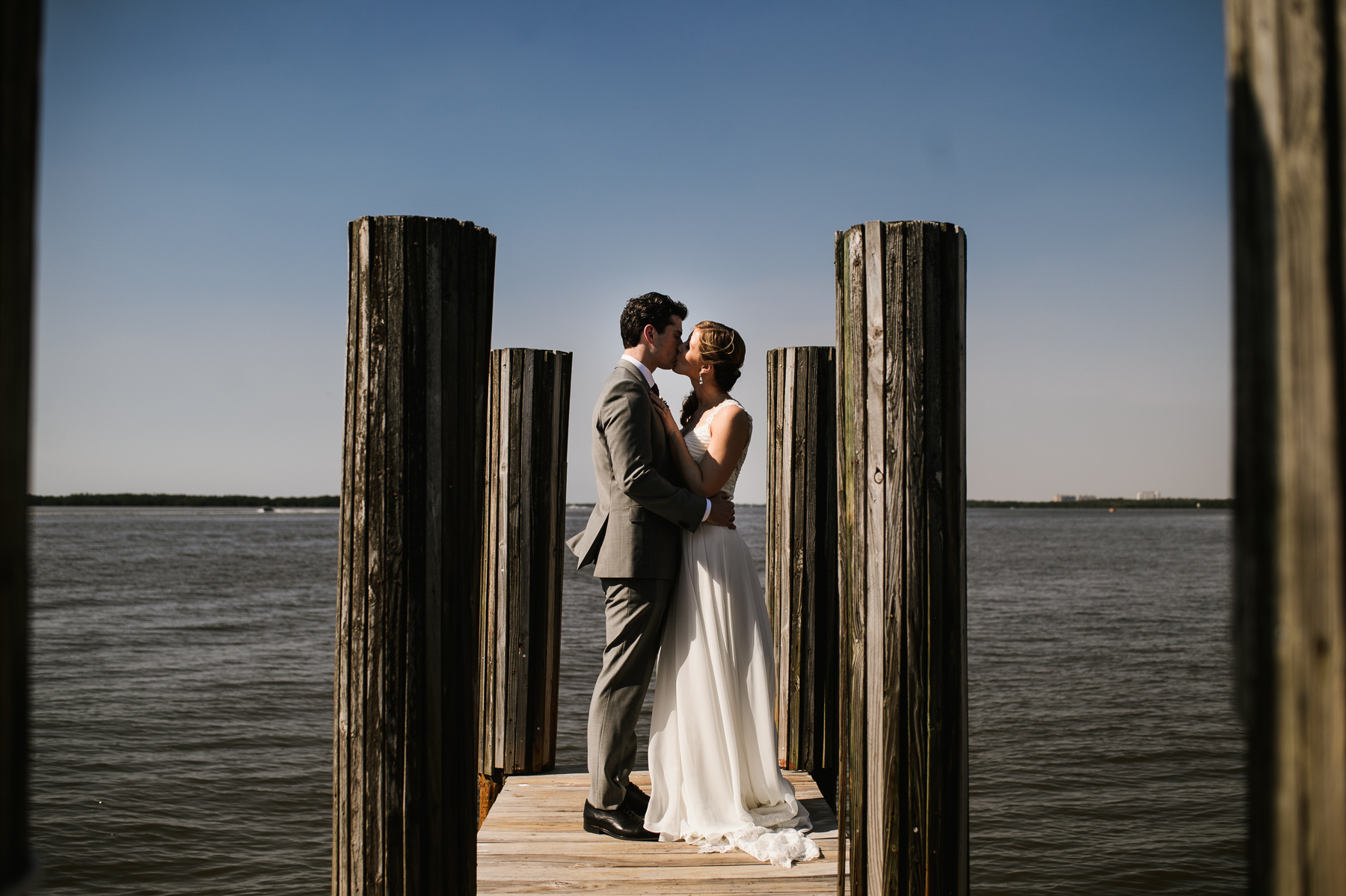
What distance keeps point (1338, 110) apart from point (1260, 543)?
1.68 ft

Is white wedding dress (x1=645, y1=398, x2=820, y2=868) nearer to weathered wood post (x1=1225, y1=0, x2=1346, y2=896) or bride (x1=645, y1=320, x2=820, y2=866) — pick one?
bride (x1=645, y1=320, x2=820, y2=866)

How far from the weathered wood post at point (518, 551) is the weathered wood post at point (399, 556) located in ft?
8.55

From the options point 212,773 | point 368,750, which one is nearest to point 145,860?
point 212,773

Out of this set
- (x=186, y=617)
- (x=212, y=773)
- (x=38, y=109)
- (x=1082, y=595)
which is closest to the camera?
(x=38, y=109)

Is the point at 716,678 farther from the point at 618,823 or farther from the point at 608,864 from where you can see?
the point at 608,864

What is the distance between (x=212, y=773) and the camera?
338 inches

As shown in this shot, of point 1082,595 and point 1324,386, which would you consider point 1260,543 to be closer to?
point 1324,386

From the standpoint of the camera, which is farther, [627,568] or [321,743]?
[321,743]

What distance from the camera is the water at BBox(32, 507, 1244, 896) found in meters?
6.82

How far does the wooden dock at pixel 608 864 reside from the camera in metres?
3.40

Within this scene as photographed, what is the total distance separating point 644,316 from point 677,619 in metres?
1.37

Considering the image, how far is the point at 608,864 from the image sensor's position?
361 centimetres

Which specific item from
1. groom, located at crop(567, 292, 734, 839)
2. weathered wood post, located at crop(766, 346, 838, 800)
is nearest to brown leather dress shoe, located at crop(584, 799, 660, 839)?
groom, located at crop(567, 292, 734, 839)

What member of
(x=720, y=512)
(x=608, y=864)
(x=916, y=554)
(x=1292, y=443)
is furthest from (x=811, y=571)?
(x=1292, y=443)
